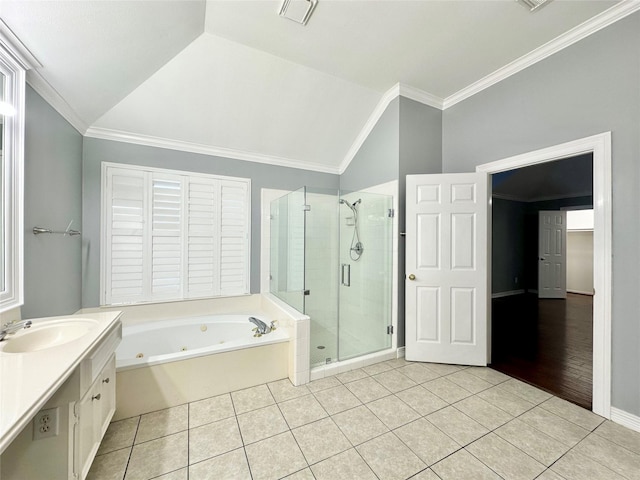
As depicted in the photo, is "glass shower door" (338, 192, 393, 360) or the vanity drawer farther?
"glass shower door" (338, 192, 393, 360)

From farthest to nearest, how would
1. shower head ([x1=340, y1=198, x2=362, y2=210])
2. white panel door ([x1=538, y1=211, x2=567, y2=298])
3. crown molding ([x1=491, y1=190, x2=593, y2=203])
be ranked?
white panel door ([x1=538, y1=211, x2=567, y2=298]), crown molding ([x1=491, y1=190, x2=593, y2=203]), shower head ([x1=340, y1=198, x2=362, y2=210])

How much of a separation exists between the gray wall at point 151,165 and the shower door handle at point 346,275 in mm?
1174

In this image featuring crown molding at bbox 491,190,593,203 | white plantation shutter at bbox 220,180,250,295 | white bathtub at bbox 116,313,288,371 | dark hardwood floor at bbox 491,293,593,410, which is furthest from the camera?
crown molding at bbox 491,190,593,203

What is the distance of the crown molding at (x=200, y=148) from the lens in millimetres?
2723

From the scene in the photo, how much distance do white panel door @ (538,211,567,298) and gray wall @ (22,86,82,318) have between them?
26.9 ft

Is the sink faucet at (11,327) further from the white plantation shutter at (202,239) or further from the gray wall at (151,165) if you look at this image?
the white plantation shutter at (202,239)

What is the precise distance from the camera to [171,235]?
2988 millimetres

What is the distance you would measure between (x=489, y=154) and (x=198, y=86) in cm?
308

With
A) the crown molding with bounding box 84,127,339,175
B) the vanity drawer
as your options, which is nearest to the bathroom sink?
the vanity drawer

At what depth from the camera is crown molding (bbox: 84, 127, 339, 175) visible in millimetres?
2723

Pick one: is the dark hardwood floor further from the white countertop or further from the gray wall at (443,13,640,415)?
the white countertop

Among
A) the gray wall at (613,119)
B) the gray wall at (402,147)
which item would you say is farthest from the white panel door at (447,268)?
the gray wall at (613,119)

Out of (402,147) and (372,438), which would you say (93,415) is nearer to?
(372,438)

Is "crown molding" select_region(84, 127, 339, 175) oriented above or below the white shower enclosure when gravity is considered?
above
